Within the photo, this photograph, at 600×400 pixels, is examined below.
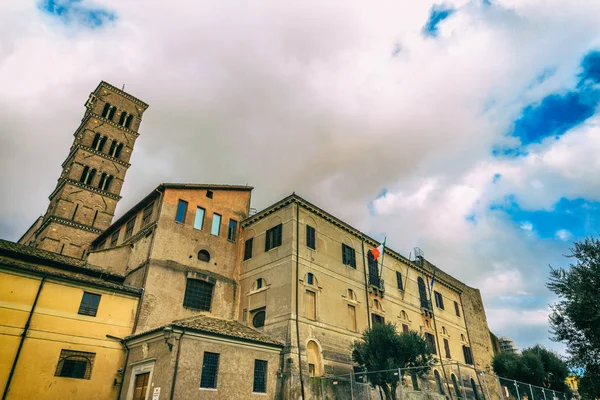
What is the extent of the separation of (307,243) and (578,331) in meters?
15.8

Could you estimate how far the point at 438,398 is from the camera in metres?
26.4

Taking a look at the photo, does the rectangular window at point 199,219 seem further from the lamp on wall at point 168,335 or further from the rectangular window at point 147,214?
the lamp on wall at point 168,335

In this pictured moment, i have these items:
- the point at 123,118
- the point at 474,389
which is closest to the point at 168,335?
the point at 474,389

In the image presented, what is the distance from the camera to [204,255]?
2681 cm

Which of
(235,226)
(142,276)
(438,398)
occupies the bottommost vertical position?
(438,398)

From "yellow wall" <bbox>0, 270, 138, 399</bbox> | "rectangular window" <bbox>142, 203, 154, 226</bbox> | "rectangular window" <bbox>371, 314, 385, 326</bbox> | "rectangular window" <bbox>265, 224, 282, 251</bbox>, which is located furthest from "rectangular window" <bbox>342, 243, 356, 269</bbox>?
"yellow wall" <bbox>0, 270, 138, 399</bbox>

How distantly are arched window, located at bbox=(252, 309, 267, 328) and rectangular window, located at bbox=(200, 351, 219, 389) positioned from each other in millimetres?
6109

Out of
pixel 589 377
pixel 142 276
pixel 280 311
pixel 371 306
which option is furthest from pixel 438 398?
pixel 142 276

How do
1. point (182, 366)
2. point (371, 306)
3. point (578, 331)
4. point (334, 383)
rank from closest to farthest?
1. point (182, 366)
2. point (578, 331)
3. point (334, 383)
4. point (371, 306)

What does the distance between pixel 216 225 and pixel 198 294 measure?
5436 mm

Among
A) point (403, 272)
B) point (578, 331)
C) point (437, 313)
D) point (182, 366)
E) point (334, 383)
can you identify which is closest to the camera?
point (182, 366)

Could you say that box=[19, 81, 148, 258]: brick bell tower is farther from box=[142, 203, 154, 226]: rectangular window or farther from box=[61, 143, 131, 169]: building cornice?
box=[142, 203, 154, 226]: rectangular window

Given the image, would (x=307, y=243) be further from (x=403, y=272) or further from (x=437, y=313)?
(x=437, y=313)

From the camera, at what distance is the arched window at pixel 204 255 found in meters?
26.5
